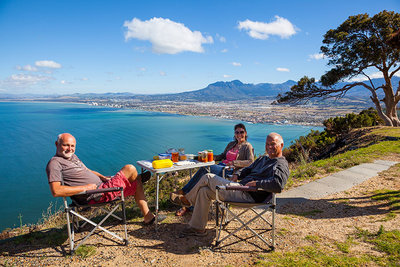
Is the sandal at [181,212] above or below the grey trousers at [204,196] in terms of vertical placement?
below

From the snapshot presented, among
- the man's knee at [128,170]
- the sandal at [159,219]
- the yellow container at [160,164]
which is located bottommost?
the sandal at [159,219]

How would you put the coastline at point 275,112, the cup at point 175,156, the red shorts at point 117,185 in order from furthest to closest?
the coastline at point 275,112 → the cup at point 175,156 → the red shorts at point 117,185

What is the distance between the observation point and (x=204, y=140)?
42469 millimetres

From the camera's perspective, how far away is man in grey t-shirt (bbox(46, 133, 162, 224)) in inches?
99.4

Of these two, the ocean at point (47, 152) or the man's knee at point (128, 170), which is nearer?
the man's knee at point (128, 170)

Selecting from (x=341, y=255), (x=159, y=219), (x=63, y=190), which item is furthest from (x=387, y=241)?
(x=63, y=190)

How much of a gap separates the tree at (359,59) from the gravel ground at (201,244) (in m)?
10.4

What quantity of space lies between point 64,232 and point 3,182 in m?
26.9

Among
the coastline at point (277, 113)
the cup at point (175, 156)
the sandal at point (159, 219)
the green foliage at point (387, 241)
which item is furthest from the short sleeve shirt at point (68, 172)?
the coastline at point (277, 113)

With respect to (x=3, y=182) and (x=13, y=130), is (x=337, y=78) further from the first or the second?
(x=13, y=130)

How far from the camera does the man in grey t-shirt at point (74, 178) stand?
2.53 m

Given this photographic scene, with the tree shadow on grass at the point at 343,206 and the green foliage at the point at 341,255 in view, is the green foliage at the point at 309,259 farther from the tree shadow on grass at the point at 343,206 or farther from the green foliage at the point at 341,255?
the tree shadow on grass at the point at 343,206

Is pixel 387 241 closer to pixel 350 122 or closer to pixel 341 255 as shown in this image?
pixel 341 255

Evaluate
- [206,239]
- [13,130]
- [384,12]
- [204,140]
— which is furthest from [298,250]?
[13,130]
